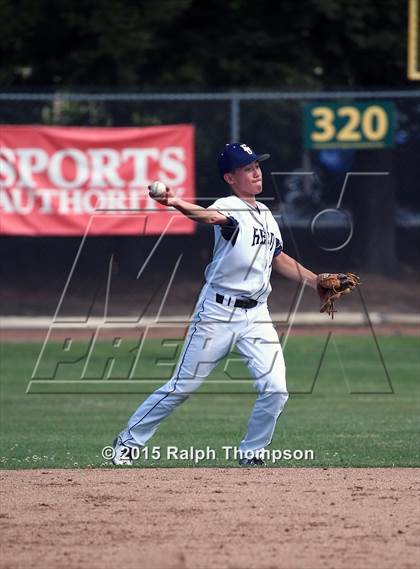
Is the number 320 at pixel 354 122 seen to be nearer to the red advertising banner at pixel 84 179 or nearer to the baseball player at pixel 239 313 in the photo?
the red advertising banner at pixel 84 179

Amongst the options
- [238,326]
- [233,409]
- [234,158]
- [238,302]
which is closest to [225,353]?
[238,326]

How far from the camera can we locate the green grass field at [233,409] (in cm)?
916

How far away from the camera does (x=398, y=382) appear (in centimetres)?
1368

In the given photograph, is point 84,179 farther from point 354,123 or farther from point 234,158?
point 234,158

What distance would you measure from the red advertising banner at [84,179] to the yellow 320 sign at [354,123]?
72.6 inches

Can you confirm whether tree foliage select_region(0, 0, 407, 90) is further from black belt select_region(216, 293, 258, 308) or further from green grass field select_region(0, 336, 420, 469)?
black belt select_region(216, 293, 258, 308)

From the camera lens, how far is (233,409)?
40.0 feet

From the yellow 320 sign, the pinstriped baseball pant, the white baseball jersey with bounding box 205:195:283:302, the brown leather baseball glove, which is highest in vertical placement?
the white baseball jersey with bounding box 205:195:283:302

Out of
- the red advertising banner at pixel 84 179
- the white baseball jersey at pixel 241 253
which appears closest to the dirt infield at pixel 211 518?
the white baseball jersey at pixel 241 253

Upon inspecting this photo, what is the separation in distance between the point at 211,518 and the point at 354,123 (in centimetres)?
1101

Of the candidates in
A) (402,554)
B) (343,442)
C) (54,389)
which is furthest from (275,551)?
(54,389)

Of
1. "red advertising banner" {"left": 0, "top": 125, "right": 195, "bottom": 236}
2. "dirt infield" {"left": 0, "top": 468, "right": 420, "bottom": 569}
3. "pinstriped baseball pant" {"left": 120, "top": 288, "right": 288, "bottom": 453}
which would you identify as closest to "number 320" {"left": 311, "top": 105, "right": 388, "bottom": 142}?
"red advertising banner" {"left": 0, "top": 125, "right": 195, "bottom": 236}

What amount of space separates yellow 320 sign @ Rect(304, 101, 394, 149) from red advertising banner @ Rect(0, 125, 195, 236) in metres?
1.84

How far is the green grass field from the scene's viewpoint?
916cm
